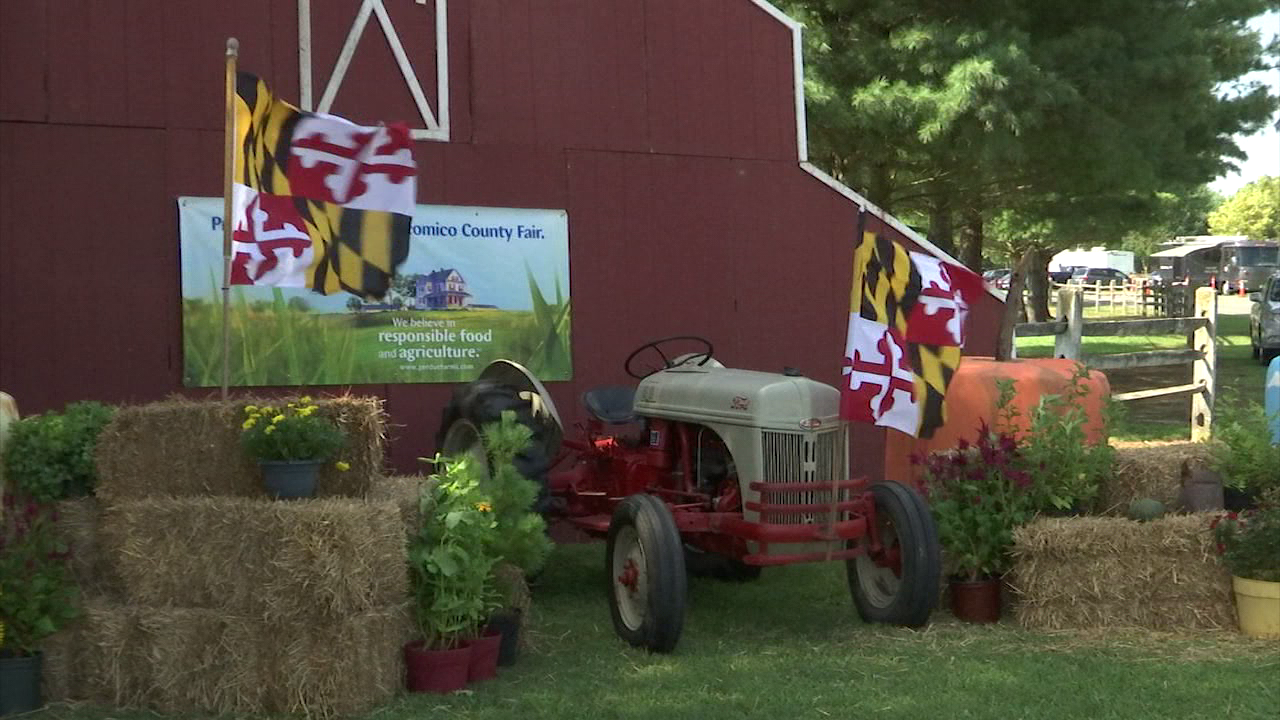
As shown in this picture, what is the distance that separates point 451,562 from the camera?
4.95m

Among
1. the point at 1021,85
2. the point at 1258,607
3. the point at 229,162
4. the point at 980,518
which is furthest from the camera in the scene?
the point at 1021,85

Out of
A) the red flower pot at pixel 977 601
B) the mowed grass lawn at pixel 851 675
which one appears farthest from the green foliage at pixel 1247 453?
the red flower pot at pixel 977 601

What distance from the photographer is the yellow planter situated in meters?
5.55

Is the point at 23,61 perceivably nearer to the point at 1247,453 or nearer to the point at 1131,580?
the point at 1131,580

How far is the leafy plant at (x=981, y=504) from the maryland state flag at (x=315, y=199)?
111 inches

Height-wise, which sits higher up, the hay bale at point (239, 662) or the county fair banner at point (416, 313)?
the county fair banner at point (416, 313)

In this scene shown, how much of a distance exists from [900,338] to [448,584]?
2275 millimetres

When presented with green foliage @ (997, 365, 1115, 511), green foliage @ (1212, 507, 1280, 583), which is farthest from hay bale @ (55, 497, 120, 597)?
green foliage @ (1212, 507, 1280, 583)

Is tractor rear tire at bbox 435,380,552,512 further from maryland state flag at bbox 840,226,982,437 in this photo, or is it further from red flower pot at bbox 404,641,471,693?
maryland state flag at bbox 840,226,982,437

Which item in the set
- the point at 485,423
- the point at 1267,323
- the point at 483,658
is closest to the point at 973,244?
the point at 1267,323

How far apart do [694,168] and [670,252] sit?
610 mm

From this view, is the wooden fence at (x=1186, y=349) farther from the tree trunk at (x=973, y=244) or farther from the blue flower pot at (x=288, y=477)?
the tree trunk at (x=973, y=244)

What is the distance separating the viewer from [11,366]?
681 cm

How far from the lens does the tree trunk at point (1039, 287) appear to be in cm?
3042
